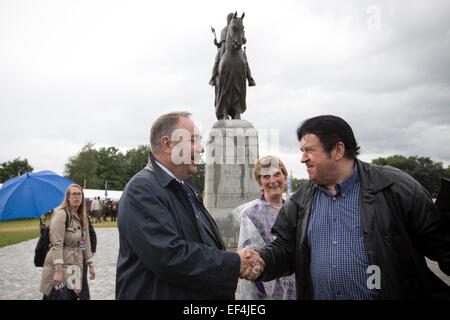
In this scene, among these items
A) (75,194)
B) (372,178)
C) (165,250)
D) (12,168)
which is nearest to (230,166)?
(75,194)

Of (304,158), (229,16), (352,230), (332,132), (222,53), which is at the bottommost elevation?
(352,230)

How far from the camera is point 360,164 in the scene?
90.3 inches

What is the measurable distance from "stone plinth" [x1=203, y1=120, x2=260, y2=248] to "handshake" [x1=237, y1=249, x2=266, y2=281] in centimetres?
599

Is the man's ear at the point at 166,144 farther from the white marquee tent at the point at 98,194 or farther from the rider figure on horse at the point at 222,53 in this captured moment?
the white marquee tent at the point at 98,194

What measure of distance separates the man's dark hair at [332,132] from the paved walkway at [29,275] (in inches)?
211

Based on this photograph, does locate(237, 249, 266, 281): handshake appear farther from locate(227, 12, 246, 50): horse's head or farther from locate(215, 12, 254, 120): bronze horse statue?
locate(227, 12, 246, 50): horse's head

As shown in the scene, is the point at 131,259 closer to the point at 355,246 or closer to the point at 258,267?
the point at 258,267

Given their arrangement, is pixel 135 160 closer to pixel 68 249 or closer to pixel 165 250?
pixel 68 249

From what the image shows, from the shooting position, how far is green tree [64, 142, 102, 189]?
5619 cm

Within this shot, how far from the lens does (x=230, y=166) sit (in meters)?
8.83

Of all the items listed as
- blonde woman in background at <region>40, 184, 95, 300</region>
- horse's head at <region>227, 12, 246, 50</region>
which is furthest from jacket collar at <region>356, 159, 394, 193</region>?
horse's head at <region>227, 12, 246, 50</region>

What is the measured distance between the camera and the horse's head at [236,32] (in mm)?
8875

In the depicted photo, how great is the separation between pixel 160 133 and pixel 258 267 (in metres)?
1.28

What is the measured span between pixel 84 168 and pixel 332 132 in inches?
2478
